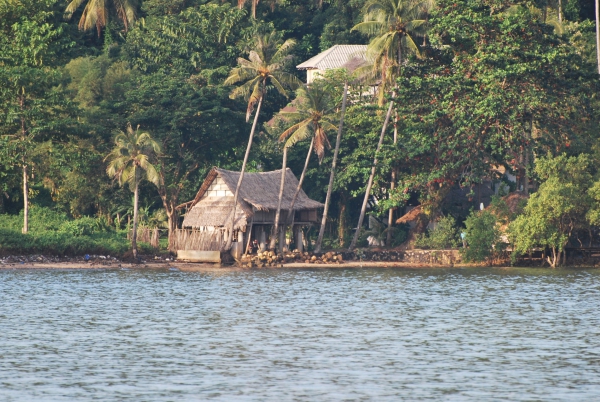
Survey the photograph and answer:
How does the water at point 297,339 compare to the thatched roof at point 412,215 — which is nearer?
the water at point 297,339

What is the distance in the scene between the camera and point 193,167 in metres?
59.8

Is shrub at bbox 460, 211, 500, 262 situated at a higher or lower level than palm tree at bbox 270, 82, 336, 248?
lower

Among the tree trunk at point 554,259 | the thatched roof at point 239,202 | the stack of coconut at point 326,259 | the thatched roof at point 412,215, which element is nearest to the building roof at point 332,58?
the thatched roof at point 239,202

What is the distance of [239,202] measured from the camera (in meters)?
53.0

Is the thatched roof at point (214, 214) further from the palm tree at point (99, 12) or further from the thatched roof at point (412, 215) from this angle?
the palm tree at point (99, 12)

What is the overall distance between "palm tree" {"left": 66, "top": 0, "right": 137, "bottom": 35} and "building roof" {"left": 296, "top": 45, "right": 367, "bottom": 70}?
523 inches

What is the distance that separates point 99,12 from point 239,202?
25590 millimetres

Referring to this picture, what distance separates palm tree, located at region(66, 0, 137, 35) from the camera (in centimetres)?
7075

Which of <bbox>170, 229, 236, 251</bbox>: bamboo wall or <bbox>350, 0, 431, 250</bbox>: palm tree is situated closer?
<bbox>170, 229, 236, 251</bbox>: bamboo wall

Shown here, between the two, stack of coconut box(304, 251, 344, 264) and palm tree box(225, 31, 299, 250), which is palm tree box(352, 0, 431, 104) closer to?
palm tree box(225, 31, 299, 250)

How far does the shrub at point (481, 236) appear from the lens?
50.2 metres

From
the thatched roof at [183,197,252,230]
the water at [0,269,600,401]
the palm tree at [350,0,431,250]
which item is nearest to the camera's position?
the water at [0,269,600,401]

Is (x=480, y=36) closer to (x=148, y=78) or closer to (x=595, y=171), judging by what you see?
(x=595, y=171)

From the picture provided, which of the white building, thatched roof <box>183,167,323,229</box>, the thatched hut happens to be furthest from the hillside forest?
the white building
